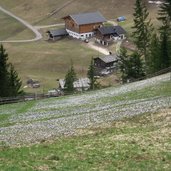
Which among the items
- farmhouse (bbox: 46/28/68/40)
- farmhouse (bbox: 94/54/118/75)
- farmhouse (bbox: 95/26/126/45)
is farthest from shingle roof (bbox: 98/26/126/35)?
farmhouse (bbox: 94/54/118/75)

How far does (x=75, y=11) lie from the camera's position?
175m

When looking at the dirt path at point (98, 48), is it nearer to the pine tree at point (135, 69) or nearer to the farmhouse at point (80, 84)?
the farmhouse at point (80, 84)

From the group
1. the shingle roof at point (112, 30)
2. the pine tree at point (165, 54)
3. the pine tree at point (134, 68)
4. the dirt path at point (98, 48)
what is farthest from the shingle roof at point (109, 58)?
the pine tree at point (165, 54)

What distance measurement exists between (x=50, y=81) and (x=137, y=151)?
8191 centimetres

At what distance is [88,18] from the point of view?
15438cm

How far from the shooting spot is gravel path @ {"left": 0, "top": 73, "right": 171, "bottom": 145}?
1362 inches

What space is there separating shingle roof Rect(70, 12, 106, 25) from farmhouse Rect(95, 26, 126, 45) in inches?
395

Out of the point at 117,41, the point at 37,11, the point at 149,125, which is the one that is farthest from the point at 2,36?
the point at 149,125

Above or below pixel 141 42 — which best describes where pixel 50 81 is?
below

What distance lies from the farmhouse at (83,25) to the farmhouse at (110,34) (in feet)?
24.2

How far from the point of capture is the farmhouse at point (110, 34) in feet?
459

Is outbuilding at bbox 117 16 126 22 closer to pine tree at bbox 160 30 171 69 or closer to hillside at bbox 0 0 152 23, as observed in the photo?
hillside at bbox 0 0 152 23

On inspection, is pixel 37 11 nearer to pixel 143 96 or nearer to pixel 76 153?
pixel 143 96

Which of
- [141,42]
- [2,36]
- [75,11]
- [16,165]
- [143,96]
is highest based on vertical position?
[75,11]
